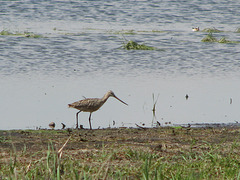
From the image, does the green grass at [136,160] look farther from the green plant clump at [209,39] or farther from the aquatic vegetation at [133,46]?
the green plant clump at [209,39]

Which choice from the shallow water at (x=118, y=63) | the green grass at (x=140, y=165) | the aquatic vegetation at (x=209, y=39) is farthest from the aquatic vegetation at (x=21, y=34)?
the green grass at (x=140, y=165)

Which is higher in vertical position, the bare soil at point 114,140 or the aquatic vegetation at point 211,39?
the bare soil at point 114,140

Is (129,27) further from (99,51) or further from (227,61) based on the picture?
(227,61)

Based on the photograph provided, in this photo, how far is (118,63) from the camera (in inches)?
674

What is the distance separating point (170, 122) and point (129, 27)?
13.9 metres

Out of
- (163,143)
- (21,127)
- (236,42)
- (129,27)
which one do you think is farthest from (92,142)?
(129,27)

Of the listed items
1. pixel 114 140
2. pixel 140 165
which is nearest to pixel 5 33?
pixel 114 140

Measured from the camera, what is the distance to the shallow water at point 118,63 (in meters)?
11.6

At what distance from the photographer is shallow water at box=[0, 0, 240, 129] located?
11.6 m

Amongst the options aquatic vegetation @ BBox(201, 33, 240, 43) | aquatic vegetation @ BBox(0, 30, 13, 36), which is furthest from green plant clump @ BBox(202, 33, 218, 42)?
aquatic vegetation @ BBox(0, 30, 13, 36)

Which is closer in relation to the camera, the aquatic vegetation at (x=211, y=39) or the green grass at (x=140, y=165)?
the green grass at (x=140, y=165)

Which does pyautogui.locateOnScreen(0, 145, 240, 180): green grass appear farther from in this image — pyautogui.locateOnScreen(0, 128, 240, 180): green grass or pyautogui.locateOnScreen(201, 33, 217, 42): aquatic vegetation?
pyautogui.locateOnScreen(201, 33, 217, 42): aquatic vegetation

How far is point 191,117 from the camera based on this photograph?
37.3 feet

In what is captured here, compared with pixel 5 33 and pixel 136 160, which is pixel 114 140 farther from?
pixel 5 33
